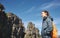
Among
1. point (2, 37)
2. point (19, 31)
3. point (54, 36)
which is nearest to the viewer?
point (54, 36)

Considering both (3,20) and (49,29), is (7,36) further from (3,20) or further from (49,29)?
(49,29)

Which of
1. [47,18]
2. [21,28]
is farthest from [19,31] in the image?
[47,18]

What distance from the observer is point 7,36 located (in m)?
40.7

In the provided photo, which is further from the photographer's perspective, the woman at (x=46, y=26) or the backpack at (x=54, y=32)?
the woman at (x=46, y=26)

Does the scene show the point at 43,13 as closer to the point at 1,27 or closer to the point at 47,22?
the point at 47,22

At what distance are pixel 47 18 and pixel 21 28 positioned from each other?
51.4m

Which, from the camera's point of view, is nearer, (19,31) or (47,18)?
(47,18)

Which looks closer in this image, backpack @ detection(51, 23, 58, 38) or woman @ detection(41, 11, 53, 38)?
backpack @ detection(51, 23, 58, 38)

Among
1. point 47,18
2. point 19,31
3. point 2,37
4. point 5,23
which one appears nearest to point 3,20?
point 5,23

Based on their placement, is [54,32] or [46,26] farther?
[46,26]

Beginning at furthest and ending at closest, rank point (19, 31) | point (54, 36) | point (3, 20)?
point (19, 31)
point (3, 20)
point (54, 36)

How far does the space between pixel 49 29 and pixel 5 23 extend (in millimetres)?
31224

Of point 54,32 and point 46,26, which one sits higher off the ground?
point 46,26

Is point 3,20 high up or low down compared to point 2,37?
up
